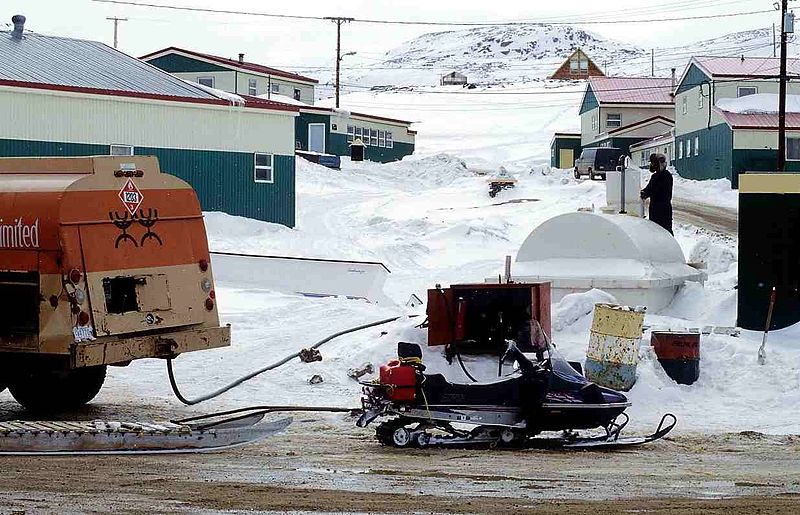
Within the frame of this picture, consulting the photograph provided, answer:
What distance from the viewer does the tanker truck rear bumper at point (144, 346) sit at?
1114 centimetres

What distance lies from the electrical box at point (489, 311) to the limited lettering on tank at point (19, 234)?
4.67 m

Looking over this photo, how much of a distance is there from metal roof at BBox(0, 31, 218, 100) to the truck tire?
17757 millimetres

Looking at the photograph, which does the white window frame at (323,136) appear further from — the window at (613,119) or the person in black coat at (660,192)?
the person in black coat at (660,192)

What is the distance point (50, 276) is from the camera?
11.2 meters

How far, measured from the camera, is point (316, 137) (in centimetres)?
6412

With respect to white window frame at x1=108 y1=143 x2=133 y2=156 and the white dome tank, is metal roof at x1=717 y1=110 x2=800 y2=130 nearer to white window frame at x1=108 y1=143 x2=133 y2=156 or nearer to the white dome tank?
white window frame at x1=108 y1=143 x2=133 y2=156

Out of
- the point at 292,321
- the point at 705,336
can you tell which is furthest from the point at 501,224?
the point at 705,336

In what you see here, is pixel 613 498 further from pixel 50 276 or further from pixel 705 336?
pixel 705 336

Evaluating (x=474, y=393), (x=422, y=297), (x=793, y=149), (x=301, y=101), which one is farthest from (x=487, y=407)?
(x=301, y=101)

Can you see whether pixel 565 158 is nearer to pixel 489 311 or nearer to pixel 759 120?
pixel 759 120

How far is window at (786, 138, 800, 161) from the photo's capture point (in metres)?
49.3

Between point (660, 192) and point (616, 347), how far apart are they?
21.0 ft

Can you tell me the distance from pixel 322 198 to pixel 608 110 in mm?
30630

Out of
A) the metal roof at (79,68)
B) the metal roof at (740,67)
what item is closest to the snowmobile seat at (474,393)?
the metal roof at (79,68)
